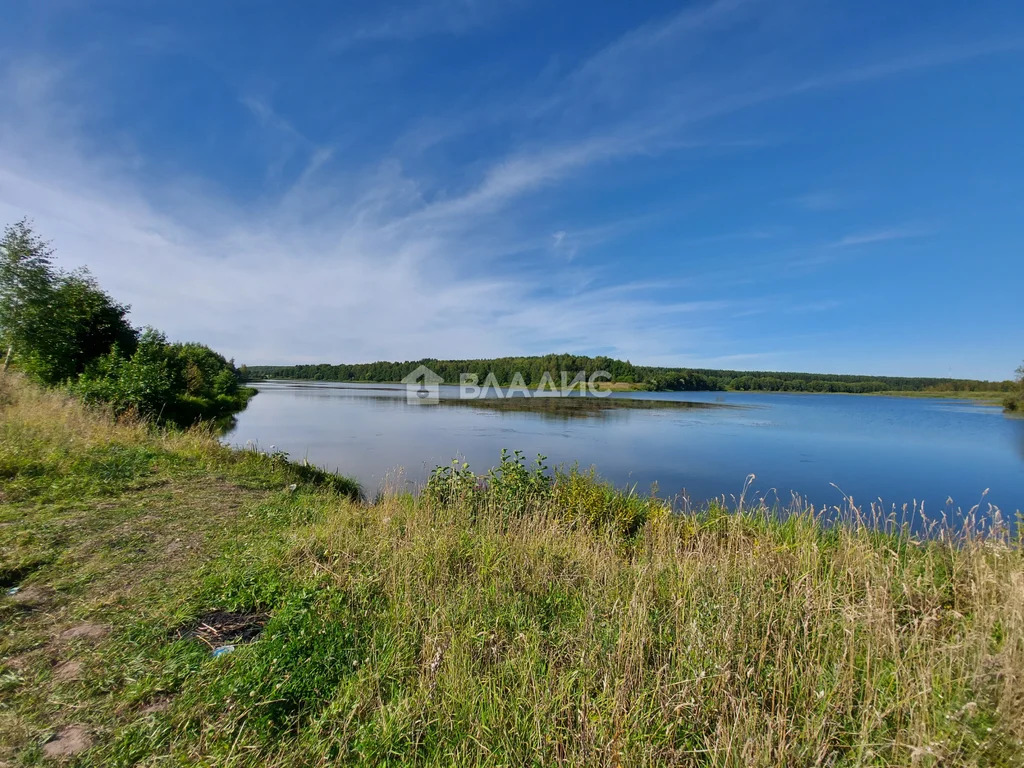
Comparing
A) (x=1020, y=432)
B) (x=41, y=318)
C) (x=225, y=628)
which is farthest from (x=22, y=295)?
(x=1020, y=432)

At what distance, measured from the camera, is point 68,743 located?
71.0 inches

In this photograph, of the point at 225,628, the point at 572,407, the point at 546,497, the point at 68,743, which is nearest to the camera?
the point at 68,743

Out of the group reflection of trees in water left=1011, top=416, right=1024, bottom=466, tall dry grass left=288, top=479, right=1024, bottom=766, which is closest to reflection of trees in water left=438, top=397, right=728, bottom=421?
reflection of trees in water left=1011, top=416, right=1024, bottom=466

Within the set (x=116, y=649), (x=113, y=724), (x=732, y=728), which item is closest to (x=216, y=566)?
(x=116, y=649)

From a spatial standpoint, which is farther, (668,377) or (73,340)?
(668,377)

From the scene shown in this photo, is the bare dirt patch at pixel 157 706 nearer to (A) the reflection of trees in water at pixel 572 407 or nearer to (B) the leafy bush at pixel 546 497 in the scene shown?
(B) the leafy bush at pixel 546 497

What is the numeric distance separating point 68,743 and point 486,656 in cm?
189

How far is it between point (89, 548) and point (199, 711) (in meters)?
3.01

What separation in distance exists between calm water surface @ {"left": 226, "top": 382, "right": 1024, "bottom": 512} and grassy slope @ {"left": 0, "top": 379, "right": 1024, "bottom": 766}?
18.8ft

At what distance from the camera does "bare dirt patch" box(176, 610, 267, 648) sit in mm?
2623

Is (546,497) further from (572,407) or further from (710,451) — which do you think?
(572,407)

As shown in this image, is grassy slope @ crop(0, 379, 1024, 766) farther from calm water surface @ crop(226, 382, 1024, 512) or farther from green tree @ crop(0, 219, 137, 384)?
green tree @ crop(0, 219, 137, 384)

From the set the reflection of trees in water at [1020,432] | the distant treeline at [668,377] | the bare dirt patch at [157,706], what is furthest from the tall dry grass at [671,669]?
the distant treeline at [668,377]

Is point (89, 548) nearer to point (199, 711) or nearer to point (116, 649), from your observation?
point (116, 649)
